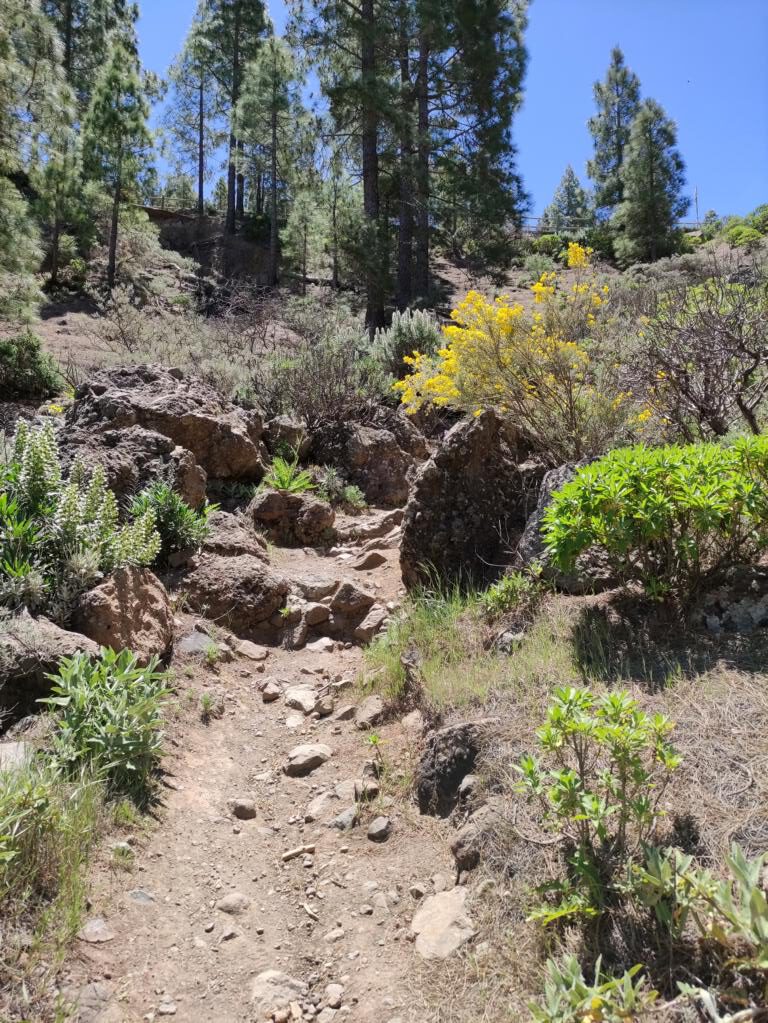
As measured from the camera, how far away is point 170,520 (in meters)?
4.91

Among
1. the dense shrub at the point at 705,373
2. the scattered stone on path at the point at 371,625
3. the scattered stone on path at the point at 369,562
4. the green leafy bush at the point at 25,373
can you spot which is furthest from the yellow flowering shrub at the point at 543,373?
the green leafy bush at the point at 25,373

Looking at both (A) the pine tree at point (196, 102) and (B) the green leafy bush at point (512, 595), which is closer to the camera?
(B) the green leafy bush at point (512, 595)

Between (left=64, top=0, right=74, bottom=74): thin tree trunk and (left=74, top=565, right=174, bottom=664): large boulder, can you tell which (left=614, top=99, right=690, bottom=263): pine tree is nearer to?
(left=64, top=0, right=74, bottom=74): thin tree trunk

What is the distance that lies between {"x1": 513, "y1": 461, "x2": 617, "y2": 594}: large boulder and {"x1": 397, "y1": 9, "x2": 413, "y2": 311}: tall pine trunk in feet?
35.8

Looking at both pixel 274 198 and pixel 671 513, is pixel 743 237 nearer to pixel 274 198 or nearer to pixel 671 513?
pixel 274 198

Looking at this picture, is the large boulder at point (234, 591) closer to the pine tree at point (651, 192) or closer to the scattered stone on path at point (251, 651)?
the scattered stone on path at point (251, 651)

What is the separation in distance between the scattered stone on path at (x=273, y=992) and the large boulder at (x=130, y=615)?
6.04 feet

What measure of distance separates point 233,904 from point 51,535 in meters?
2.23

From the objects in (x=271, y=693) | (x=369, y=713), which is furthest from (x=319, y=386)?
(x=369, y=713)

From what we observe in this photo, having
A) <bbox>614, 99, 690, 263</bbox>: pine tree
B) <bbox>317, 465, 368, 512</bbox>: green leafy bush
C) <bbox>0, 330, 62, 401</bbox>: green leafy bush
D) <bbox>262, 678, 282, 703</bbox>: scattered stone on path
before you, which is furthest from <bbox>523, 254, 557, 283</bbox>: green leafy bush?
<bbox>262, 678, 282, 703</bbox>: scattered stone on path

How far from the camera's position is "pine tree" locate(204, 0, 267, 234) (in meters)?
26.8

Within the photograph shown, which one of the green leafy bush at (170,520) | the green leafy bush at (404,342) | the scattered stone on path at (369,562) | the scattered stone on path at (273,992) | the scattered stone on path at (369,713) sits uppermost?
the green leafy bush at (404,342)

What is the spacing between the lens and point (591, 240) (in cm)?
2870

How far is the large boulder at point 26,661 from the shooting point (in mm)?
3057
